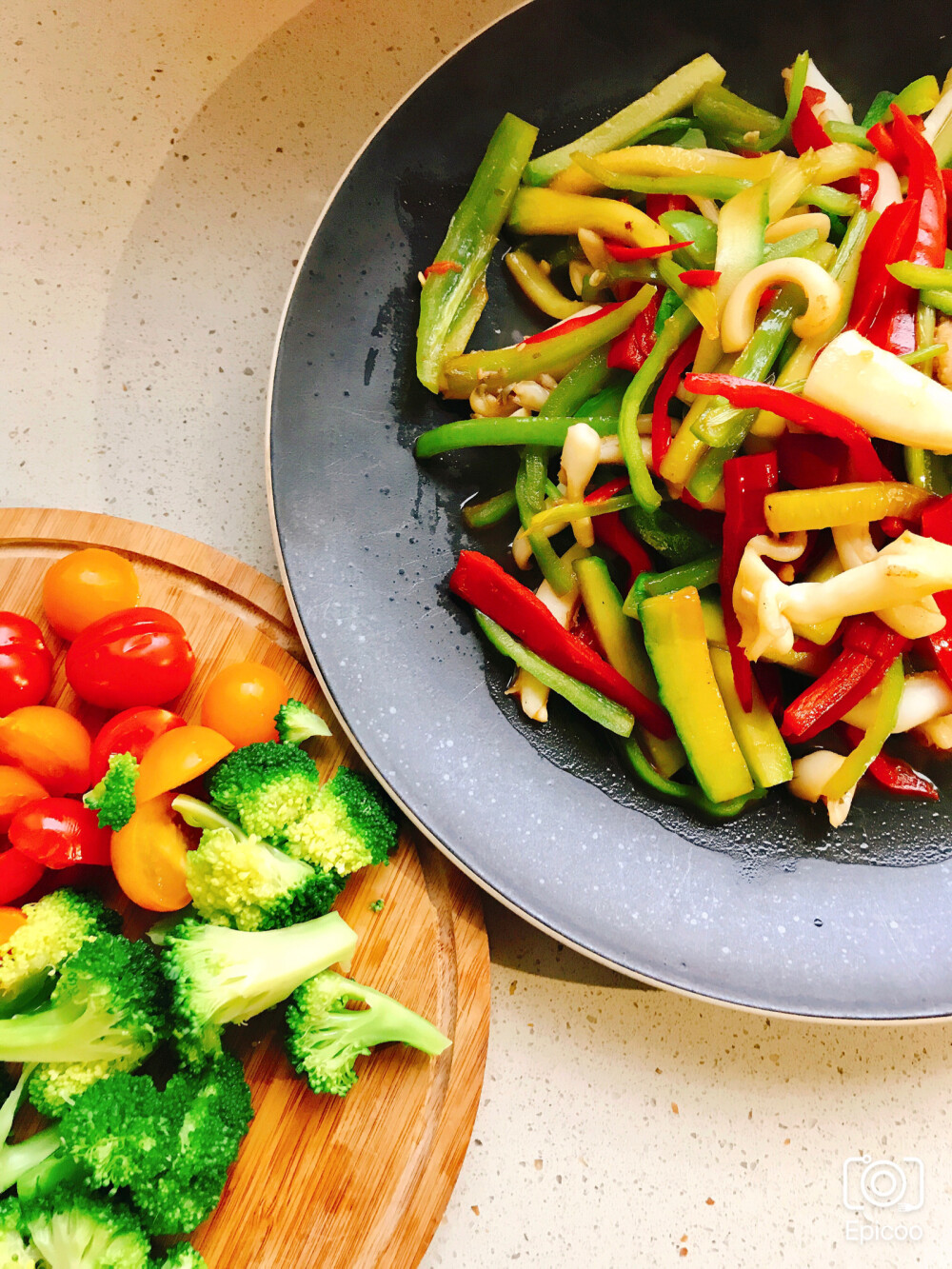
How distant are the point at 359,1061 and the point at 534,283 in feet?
4.88

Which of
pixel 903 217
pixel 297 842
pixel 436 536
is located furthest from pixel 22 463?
pixel 903 217

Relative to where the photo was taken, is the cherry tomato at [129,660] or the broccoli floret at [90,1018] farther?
the cherry tomato at [129,660]

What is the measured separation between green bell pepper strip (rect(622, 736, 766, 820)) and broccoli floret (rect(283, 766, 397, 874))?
1.48 feet

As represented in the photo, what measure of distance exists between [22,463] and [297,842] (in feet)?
3.35

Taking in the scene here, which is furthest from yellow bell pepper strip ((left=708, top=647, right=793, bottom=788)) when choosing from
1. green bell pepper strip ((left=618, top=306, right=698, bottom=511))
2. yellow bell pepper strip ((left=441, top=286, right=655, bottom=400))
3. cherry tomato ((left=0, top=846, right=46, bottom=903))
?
cherry tomato ((left=0, top=846, right=46, bottom=903))

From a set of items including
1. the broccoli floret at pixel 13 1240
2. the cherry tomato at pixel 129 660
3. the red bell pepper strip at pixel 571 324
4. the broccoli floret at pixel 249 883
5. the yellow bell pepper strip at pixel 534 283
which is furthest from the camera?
the yellow bell pepper strip at pixel 534 283

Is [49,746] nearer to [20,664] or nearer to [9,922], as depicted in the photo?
[20,664]

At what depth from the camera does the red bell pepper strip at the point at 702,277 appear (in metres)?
1.44

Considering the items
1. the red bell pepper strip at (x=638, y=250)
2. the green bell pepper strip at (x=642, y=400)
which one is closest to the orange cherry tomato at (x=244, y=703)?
the green bell pepper strip at (x=642, y=400)

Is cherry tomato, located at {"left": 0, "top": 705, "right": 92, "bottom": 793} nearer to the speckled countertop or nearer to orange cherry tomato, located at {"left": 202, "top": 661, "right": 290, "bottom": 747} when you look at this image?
orange cherry tomato, located at {"left": 202, "top": 661, "right": 290, "bottom": 747}

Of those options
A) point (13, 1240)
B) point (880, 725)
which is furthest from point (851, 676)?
point (13, 1240)

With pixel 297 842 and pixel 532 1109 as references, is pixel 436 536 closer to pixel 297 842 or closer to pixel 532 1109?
pixel 297 842

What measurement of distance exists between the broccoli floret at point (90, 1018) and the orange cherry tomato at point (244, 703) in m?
0.39

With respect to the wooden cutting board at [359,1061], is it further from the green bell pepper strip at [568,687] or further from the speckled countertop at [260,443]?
the green bell pepper strip at [568,687]
